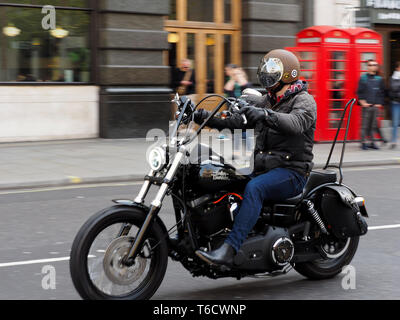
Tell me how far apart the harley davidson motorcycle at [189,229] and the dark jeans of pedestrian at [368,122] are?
975 centimetres

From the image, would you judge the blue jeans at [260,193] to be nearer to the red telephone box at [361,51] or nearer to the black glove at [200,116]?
the black glove at [200,116]

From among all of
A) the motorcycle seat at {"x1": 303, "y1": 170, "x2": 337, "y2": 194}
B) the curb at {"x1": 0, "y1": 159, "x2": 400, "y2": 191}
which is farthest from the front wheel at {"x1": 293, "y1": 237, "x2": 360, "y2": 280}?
the curb at {"x1": 0, "y1": 159, "x2": 400, "y2": 191}

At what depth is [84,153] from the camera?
42.6 ft

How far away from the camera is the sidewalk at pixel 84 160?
1039 centimetres

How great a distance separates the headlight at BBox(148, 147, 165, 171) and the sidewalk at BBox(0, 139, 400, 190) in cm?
588

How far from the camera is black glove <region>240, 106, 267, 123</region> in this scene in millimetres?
4328

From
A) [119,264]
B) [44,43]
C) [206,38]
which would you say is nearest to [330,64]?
[206,38]

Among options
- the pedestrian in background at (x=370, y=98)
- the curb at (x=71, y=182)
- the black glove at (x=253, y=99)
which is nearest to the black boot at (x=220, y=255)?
the black glove at (x=253, y=99)

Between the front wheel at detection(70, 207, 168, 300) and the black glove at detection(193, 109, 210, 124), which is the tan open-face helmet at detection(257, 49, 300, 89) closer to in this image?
the black glove at detection(193, 109, 210, 124)

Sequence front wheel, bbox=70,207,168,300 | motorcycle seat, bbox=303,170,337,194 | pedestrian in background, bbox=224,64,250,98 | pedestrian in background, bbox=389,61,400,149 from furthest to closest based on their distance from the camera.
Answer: pedestrian in background, bbox=389,61,400,149 → pedestrian in background, bbox=224,64,250,98 → motorcycle seat, bbox=303,170,337,194 → front wheel, bbox=70,207,168,300

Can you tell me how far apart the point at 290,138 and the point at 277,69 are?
48 centimetres

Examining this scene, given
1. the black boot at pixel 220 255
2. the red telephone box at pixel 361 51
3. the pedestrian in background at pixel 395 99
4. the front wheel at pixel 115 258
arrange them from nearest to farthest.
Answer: the front wheel at pixel 115 258, the black boot at pixel 220 255, the pedestrian in background at pixel 395 99, the red telephone box at pixel 361 51

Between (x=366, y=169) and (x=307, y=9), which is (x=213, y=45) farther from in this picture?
(x=366, y=169)

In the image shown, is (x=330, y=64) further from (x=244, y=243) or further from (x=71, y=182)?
(x=244, y=243)
